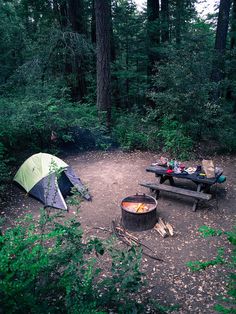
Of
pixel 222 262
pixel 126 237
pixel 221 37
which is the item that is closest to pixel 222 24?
pixel 221 37

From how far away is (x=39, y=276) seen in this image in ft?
9.05

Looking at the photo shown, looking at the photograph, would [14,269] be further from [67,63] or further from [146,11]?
[146,11]

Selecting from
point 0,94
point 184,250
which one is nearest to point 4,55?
point 0,94

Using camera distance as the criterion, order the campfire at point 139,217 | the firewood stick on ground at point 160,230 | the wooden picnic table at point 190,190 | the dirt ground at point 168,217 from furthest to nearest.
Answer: the wooden picnic table at point 190,190, the campfire at point 139,217, the firewood stick on ground at point 160,230, the dirt ground at point 168,217

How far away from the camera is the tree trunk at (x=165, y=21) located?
42.6 ft

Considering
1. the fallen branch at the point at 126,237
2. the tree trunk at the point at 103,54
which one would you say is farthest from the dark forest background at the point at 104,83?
the fallen branch at the point at 126,237

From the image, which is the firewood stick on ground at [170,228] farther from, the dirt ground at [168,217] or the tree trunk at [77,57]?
the tree trunk at [77,57]

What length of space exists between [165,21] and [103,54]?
15.3 ft

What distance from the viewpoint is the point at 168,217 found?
6047mm

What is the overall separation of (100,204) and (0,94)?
23.2 ft

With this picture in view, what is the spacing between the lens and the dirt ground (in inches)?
163

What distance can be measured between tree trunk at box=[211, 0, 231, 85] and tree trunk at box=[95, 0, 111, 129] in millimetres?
4377

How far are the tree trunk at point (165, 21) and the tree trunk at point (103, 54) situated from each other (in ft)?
11.7

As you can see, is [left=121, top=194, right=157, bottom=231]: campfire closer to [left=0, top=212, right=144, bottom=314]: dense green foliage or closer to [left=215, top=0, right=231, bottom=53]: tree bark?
[left=0, top=212, right=144, bottom=314]: dense green foliage
